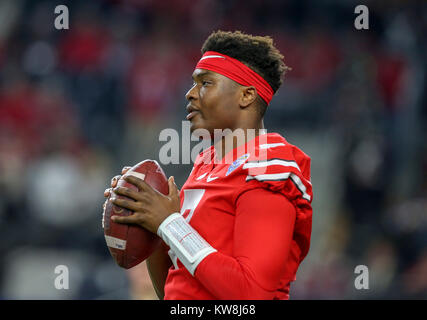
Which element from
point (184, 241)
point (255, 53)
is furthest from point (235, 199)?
point (255, 53)

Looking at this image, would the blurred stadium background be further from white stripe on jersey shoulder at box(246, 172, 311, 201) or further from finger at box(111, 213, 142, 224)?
white stripe on jersey shoulder at box(246, 172, 311, 201)

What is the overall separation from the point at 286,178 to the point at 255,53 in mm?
573

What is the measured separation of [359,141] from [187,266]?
4.75m

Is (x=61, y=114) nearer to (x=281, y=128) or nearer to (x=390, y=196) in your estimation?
(x=281, y=128)

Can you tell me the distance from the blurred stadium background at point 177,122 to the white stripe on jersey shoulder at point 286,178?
347cm

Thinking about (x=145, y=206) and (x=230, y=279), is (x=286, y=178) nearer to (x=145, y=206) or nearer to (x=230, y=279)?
(x=230, y=279)

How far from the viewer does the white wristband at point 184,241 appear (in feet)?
6.82

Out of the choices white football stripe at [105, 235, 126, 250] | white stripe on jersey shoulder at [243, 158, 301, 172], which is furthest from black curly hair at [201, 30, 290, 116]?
white football stripe at [105, 235, 126, 250]

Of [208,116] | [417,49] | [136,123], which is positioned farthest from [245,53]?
[417,49]

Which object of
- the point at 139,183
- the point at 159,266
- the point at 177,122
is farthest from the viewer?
the point at 177,122

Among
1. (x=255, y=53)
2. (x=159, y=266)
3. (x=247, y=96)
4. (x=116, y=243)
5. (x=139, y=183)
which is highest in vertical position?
(x=255, y=53)

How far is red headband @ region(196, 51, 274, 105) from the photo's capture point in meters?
2.33

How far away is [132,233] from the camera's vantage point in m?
2.23

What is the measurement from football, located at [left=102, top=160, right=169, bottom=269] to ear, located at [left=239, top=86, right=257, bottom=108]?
422mm
